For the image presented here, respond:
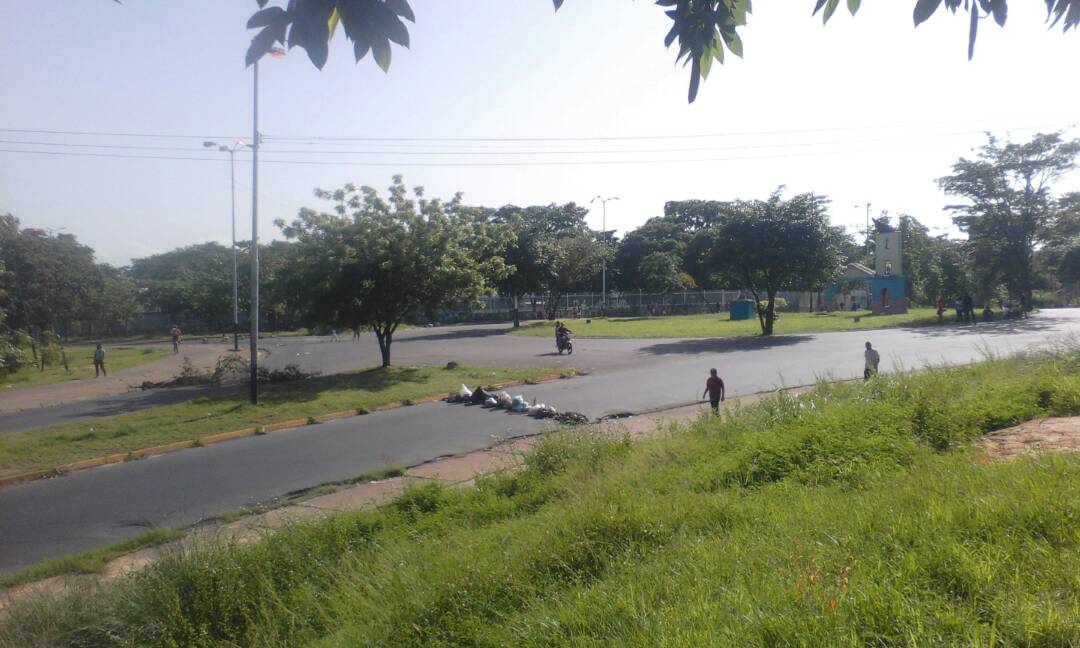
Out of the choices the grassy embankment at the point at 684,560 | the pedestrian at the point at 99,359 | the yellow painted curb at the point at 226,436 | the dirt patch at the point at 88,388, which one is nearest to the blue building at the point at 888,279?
the dirt patch at the point at 88,388

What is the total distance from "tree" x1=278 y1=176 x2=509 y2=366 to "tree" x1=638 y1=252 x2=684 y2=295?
48325mm

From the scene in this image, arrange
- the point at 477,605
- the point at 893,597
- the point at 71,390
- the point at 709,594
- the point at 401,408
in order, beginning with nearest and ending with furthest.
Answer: the point at 893,597 < the point at 709,594 < the point at 477,605 < the point at 401,408 < the point at 71,390

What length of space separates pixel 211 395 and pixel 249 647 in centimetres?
1672

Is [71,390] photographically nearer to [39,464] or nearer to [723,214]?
[39,464]

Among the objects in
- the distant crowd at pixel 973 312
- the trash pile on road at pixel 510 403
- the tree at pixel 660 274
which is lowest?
→ the trash pile on road at pixel 510 403

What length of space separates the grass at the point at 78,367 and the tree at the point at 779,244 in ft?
89.6

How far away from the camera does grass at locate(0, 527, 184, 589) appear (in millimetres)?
7273

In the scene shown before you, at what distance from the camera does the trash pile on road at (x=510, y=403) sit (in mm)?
14377

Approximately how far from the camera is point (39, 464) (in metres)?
12.5

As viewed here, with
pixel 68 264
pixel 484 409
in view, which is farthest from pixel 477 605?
pixel 68 264

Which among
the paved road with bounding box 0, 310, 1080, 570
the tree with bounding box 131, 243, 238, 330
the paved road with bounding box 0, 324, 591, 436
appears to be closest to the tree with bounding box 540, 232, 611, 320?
the paved road with bounding box 0, 324, 591, 436

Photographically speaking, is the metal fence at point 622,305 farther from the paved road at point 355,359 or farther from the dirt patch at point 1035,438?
the dirt patch at point 1035,438

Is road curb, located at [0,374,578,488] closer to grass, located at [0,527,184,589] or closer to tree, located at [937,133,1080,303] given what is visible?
grass, located at [0,527,184,589]

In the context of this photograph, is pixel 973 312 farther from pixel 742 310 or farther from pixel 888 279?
pixel 742 310
